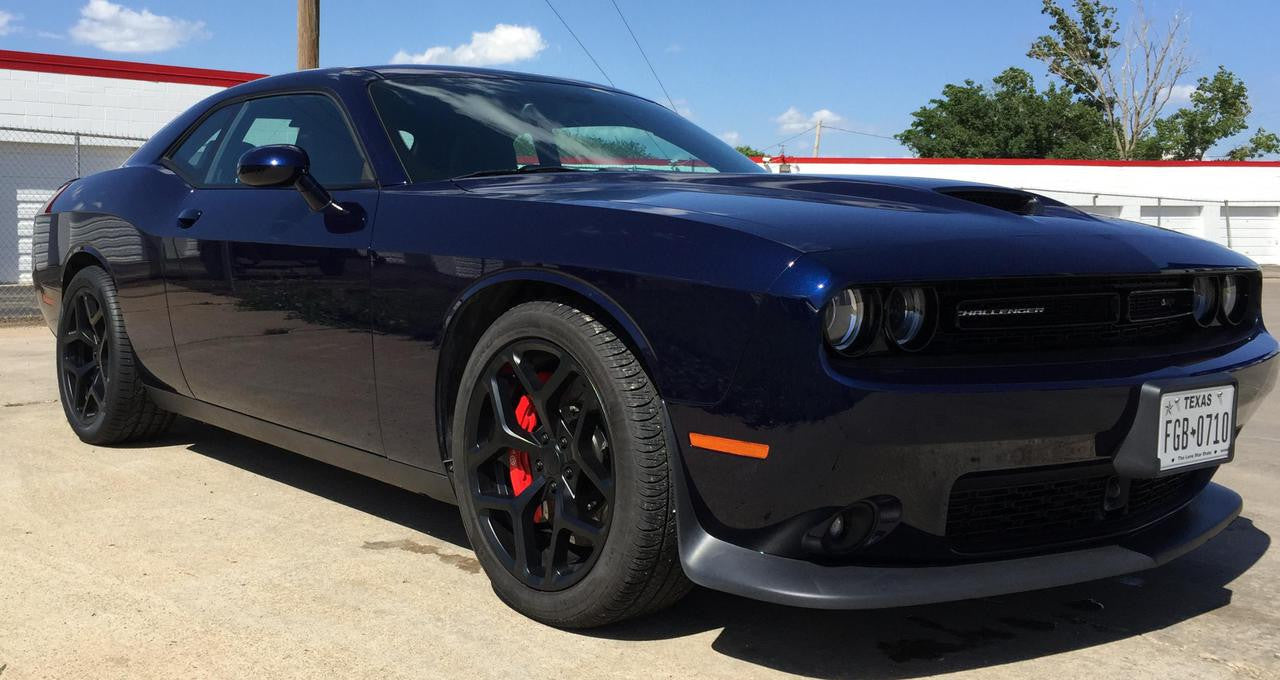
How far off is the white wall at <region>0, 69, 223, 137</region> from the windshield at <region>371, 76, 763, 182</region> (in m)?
16.7

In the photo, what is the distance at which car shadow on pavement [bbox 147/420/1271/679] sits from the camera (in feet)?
8.32

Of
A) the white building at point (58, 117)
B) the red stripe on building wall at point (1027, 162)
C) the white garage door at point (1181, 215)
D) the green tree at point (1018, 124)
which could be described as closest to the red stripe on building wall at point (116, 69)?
the white building at point (58, 117)

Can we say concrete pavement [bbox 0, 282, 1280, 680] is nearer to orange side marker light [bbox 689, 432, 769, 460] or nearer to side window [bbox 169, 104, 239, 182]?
orange side marker light [bbox 689, 432, 769, 460]

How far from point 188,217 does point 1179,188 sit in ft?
105

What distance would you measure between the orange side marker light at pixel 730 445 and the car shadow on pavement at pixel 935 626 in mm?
519

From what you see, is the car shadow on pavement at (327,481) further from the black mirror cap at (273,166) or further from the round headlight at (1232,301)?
the round headlight at (1232,301)

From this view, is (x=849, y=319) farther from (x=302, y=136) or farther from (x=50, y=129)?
(x=50, y=129)

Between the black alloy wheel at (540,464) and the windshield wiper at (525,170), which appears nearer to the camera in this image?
the black alloy wheel at (540,464)

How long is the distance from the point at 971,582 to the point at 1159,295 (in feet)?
2.71

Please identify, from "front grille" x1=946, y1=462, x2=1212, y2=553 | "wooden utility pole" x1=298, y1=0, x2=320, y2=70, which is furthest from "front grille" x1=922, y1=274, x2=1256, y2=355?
"wooden utility pole" x1=298, y1=0, x2=320, y2=70

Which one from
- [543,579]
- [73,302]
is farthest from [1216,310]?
[73,302]

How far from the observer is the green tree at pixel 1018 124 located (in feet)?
144

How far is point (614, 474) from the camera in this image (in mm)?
2475

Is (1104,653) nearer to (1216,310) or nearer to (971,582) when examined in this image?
(971,582)
